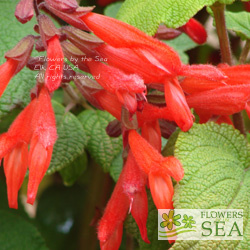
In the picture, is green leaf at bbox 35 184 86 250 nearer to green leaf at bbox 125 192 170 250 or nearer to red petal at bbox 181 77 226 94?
green leaf at bbox 125 192 170 250

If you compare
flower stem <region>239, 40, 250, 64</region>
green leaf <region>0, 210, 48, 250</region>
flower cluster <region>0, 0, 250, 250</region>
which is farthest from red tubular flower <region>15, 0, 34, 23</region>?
green leaf <region>0, 210, 48, 250</region>

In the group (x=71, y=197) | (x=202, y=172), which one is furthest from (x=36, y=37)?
(x=71, y=197)

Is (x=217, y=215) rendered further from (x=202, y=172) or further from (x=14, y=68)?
(x=14, y=68)

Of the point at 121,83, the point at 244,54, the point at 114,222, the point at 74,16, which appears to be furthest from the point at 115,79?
the point at 244,54

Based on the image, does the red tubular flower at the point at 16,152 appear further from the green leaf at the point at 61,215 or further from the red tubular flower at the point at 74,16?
the green leaf at the point at 61,215

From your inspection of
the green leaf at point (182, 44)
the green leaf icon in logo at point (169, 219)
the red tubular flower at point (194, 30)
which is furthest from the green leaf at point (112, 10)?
the green leaf icon in logo at point (169, 219)
